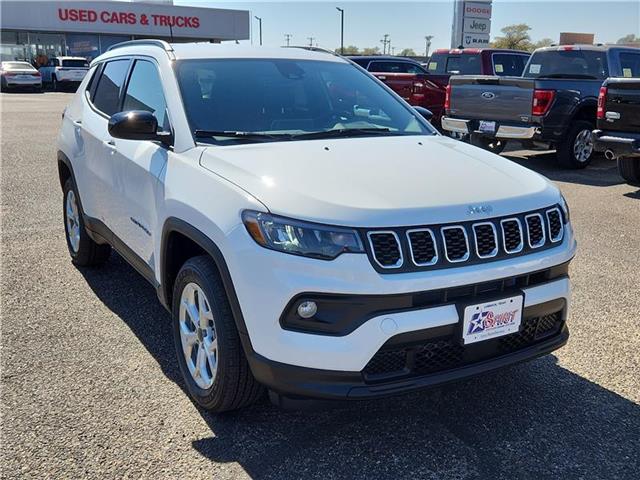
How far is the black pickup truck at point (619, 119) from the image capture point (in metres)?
7.93

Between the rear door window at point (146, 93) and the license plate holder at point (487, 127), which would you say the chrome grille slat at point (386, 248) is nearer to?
the rear door window at point (146, 93)

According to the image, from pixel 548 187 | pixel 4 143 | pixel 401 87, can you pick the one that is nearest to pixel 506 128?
pixel 401 87

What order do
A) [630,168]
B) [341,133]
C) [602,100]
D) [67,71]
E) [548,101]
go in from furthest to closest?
[67,71]
[548,101]
[630,168]
[602,100]
[341,133]

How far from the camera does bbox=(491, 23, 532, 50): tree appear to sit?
63.6 meters

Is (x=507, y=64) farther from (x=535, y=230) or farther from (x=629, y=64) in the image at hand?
(x=535, y=230)

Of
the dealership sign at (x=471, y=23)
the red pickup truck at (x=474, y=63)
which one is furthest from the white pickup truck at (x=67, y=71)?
the red pickup truck at (x=474, y=63)

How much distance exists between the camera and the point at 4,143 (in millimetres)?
13180

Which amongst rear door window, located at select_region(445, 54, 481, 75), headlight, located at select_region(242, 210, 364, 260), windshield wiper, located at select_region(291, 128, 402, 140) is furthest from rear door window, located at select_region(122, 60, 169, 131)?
rear door window, located at select_region(445, 54, 481, 75)

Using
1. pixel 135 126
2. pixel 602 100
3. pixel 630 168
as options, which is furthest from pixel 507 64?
pixel 135 126

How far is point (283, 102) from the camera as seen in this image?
3.79m

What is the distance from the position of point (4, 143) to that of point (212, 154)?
11.9m

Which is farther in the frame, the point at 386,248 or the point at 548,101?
the point at 548,101

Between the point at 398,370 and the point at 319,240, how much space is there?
65 cm

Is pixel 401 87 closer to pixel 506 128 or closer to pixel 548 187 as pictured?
pixel 506 128
